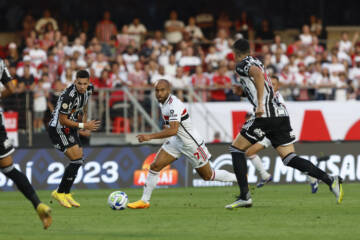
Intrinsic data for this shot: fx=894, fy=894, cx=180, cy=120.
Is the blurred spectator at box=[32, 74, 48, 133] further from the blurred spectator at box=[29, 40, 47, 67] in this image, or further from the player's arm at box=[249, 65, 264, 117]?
the player's arm at box=[249, 65, 264, 117]

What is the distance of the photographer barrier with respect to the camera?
66.1 ft

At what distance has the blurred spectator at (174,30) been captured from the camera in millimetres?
28469

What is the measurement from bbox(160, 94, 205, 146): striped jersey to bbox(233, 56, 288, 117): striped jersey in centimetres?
106

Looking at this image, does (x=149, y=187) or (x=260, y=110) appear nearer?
(x=260, y=110)

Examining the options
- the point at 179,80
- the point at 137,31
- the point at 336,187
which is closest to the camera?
the point at 336,187

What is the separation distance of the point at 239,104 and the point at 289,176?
12.5ft

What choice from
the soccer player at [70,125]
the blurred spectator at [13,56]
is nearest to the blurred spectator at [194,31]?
the blurred spectator at [13,56]

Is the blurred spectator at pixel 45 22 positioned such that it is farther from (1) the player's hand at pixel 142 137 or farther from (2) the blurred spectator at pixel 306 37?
(1) the player's hand at pixel 142 137

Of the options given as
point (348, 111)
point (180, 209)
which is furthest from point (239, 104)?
point (180, 209)

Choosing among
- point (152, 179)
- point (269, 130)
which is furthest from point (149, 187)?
point (269, 130)

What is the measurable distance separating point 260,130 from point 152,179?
187 cm

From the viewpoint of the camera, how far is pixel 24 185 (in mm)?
10320

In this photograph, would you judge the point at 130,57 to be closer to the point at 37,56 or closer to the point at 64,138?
the point at 37,56

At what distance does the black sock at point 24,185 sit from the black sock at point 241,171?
377 centimetres
